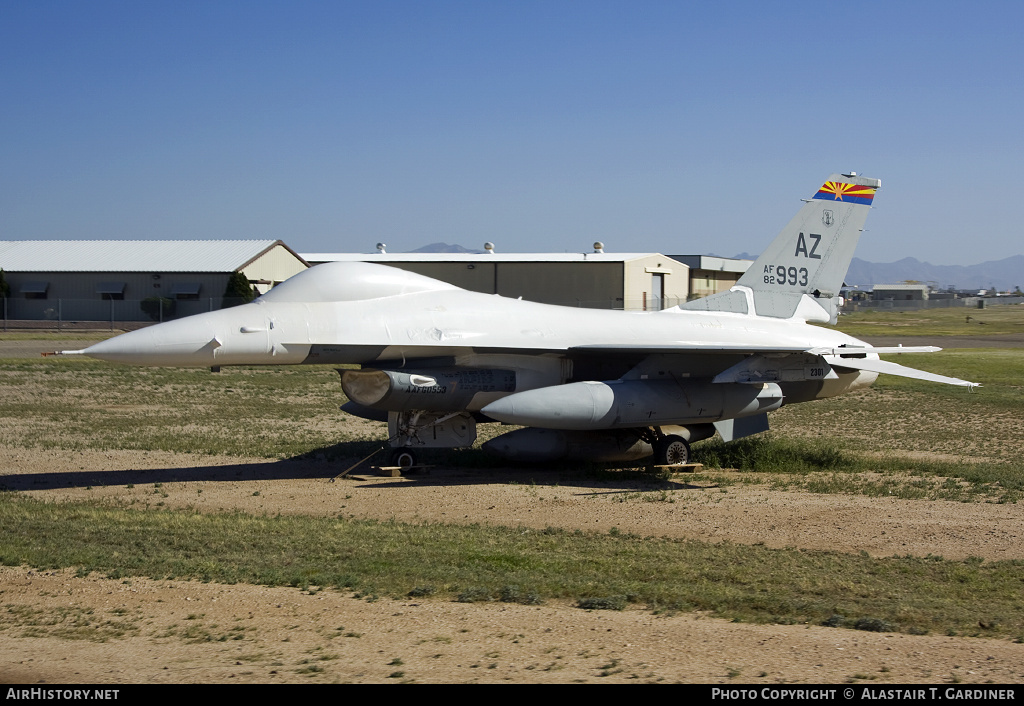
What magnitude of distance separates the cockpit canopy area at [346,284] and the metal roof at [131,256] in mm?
42642

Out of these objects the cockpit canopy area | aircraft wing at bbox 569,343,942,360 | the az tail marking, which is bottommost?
aircraft wing at bbox 569,343,942,360

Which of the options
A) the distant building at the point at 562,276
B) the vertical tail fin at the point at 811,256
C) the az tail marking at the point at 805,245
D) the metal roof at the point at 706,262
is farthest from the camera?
the metal roof at the point at 706,262

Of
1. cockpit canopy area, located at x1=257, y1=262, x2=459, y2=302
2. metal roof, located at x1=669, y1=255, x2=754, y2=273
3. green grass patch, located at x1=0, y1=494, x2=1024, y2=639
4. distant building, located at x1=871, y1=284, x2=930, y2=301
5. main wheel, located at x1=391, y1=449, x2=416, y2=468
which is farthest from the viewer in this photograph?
distant building, located at x1=871, y1=284, x2=930, y2=301

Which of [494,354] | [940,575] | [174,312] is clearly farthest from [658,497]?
[174,312]

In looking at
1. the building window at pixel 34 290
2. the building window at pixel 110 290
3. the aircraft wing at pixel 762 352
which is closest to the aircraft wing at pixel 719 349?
the aircraft wing at pixel 762 352

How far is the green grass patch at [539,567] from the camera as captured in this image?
7.80 meters

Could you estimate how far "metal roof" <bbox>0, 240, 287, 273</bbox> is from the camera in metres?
56.6

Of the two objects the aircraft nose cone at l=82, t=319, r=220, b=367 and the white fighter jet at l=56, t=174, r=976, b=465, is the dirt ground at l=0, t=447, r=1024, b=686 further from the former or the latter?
the aircraft nose cone at l=82, t=319, r=220, b=367

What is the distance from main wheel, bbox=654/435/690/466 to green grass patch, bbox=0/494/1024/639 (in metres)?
5.54

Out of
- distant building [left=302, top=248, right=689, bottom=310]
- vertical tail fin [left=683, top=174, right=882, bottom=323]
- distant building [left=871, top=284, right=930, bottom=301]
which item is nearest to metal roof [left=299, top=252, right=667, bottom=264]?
distant building [left=302, top=248, right=689, bottom=310]

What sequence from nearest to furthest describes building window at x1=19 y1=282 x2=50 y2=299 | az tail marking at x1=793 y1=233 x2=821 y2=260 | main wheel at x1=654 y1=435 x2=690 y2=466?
main wheel at x1=654 y1=435 x2=690 y2=466, az tail marking at x1=793 y1=233 x2=821 y2=260, building window at x1=19 y1=282 x2=50 y2=299

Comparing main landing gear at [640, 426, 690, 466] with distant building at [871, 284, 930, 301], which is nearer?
main landing gear at [640, 426, 690, 466]

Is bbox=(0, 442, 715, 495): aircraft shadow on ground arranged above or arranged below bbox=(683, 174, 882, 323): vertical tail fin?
below

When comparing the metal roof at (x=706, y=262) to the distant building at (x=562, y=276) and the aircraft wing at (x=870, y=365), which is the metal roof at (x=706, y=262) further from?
the aircraft wing at (x=870, y=365)
